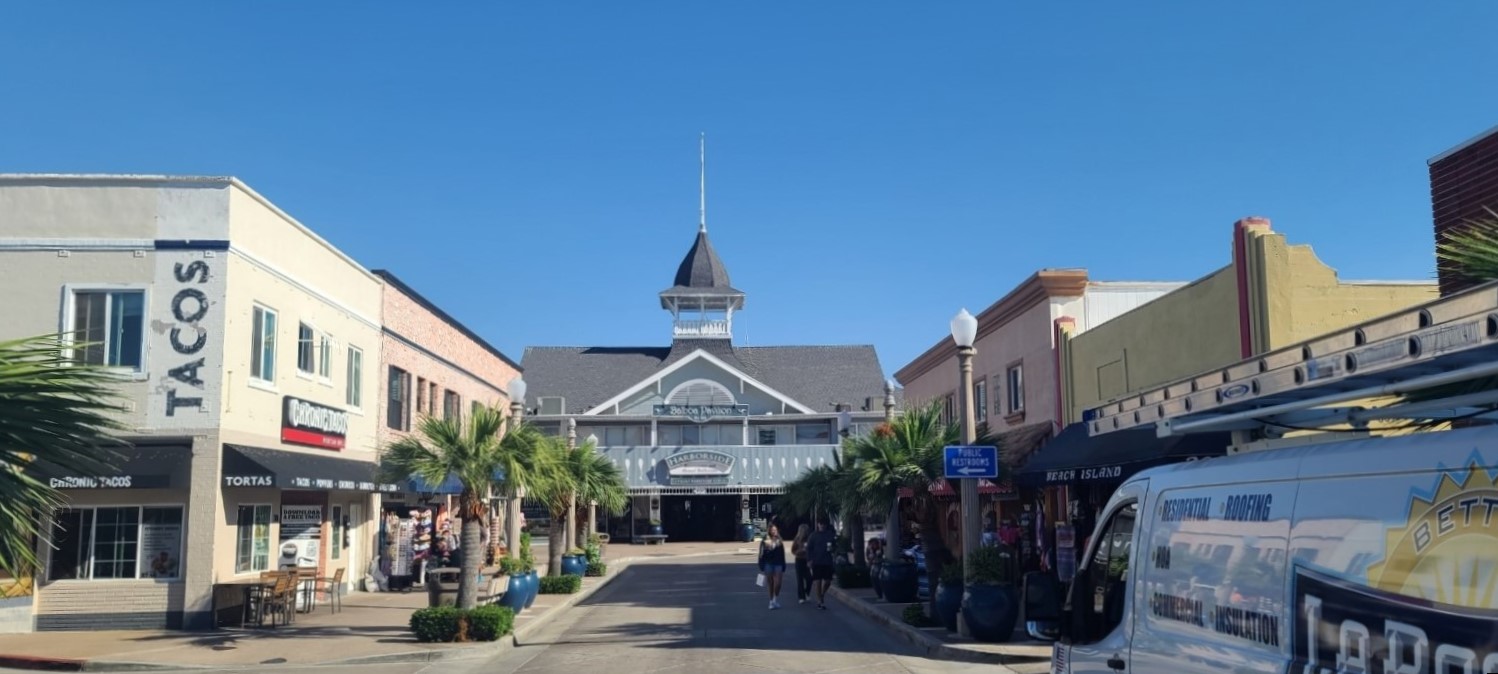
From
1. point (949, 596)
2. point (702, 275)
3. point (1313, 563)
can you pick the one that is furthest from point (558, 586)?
point (702, 275)

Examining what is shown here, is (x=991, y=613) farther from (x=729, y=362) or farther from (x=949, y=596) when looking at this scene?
(x=729, y=362)

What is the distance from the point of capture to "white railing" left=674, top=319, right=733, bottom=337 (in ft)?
195

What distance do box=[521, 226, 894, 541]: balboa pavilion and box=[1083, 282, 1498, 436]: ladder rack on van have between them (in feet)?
137

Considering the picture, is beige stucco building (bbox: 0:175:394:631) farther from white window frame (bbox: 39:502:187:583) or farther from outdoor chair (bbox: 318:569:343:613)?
outdoor chair (bbox: 318:569:343:613)

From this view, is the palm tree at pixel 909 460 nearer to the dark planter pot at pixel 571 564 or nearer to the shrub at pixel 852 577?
the shrub at pixel 852 577

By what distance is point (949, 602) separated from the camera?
17.3 meters

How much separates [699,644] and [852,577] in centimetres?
1033

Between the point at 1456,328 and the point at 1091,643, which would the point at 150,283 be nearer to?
the point at 1091,643

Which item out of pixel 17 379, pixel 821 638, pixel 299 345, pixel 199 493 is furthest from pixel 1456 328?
pixel 299 345

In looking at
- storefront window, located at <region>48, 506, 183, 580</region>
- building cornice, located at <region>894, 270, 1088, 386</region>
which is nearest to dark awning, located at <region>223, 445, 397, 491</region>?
storefront window, located at <region>48, 506, 183, 580</region>

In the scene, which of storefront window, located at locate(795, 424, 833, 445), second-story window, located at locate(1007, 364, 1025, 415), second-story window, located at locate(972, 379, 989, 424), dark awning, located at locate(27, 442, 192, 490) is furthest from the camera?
storefront window, located at locate(795, 424, 833, 445)

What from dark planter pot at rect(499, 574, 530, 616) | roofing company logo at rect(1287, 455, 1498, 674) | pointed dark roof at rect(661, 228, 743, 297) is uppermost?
pointed dark roof at rect(661, 228, 743, 297)

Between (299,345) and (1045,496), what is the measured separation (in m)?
14.5

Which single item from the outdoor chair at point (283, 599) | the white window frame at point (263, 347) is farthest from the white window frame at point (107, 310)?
the outdoor chair at point (283, 599)
